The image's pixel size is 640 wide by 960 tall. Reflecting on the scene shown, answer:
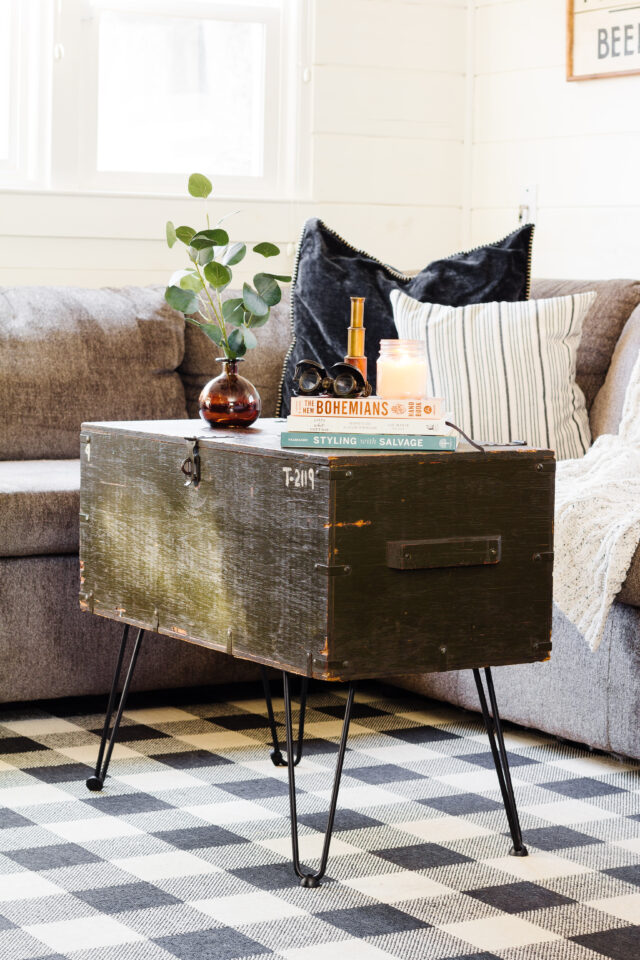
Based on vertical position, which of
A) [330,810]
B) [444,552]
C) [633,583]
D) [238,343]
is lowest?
[330,810]

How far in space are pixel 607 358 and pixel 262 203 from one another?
4.28 feet

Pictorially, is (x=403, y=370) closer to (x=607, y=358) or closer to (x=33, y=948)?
(x=33, y=948)

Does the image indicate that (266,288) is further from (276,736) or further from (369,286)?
(369,286)

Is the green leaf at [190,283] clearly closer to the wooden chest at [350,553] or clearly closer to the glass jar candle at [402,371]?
the wooden chest at [350,553]

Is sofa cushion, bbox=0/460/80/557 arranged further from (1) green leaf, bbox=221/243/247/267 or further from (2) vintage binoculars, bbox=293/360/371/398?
(2) vintage binoculars, bbox=293/360/371/398

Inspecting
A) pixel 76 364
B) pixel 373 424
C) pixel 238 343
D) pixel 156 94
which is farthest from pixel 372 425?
pixel 156 94

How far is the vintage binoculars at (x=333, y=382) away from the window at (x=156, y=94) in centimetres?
204

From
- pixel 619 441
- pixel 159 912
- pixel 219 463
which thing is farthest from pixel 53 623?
pixel 619 441

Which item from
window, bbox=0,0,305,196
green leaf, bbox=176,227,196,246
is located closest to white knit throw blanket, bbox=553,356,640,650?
green leaf, bbox=176,227,196,246

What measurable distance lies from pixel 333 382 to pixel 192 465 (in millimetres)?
264

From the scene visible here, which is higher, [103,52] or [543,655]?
[103,52]

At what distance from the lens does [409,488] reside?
189cm

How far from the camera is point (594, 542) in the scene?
2.43 meters

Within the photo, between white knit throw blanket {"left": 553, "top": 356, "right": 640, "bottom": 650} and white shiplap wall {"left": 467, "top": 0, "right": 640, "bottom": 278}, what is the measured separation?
1.25 m
